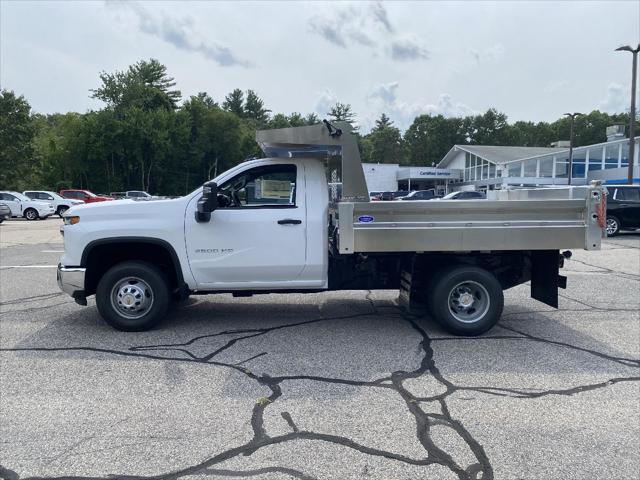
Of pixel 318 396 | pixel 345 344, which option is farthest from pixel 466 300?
pixel 318 396

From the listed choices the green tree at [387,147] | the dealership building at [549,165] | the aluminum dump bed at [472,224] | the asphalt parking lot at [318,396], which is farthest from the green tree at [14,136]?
the green tree at [387,147]

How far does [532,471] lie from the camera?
318 centimetres

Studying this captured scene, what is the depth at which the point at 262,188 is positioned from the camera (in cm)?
611

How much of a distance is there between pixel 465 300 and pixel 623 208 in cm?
1528

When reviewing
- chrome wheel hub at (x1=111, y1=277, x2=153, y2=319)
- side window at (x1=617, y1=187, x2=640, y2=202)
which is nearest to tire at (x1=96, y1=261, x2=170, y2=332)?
chrome wheel hub at (x1=111, y1=277, x2=153, y2=319)

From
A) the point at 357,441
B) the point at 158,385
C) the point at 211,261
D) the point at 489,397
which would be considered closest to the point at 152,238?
the point at 211,261

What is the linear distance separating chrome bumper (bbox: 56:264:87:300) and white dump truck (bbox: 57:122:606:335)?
13mm

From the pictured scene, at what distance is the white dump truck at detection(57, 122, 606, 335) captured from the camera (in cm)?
564

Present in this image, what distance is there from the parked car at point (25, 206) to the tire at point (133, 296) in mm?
27915

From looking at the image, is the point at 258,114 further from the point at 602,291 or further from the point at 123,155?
the point at 602,291

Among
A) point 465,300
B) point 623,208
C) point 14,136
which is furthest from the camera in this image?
point 14,136

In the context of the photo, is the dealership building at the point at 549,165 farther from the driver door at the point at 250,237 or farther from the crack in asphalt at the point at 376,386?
the driver door at the point at 250,237

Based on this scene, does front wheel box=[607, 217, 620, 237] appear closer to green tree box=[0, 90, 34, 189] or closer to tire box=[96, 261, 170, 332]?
tire box=[96, 261, 170, 332]

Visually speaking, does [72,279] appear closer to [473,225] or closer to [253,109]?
[473,225]
